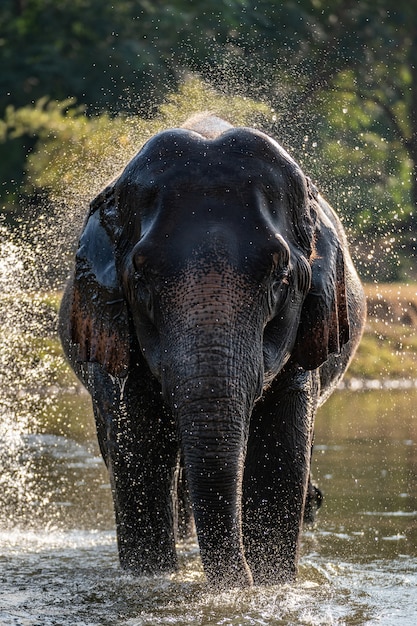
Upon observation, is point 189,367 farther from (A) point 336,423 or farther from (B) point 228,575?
(A) point 336,423

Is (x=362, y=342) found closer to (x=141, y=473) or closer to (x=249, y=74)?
(x=249, y=74)

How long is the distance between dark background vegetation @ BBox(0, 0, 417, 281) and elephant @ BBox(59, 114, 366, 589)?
21282mm

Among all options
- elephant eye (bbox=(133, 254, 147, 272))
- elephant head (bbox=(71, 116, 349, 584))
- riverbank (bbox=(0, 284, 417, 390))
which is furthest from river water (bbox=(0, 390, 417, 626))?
riverbank (bbox=(0, 284, 417, 390))

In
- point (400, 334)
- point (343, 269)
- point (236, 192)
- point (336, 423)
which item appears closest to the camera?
point (236, 192)

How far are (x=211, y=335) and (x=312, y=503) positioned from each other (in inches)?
141

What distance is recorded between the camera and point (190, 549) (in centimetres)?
866

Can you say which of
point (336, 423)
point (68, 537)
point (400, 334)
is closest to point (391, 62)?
point (400, 334)

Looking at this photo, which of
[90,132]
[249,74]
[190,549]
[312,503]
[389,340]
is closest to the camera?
[190,549]

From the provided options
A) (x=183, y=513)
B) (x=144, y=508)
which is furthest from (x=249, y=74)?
(x=144, y=508)

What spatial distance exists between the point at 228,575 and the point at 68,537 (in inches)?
124

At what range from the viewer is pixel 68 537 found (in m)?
9.21

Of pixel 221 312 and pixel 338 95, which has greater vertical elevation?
pixel 221 312

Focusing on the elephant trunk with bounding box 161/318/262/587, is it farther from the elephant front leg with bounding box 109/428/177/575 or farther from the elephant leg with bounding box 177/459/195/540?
the elephant leg with bounding box 177/459/195/540

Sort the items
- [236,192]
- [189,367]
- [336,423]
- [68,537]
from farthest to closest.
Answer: [336,423], [68,537], [236,192], [189,367]
